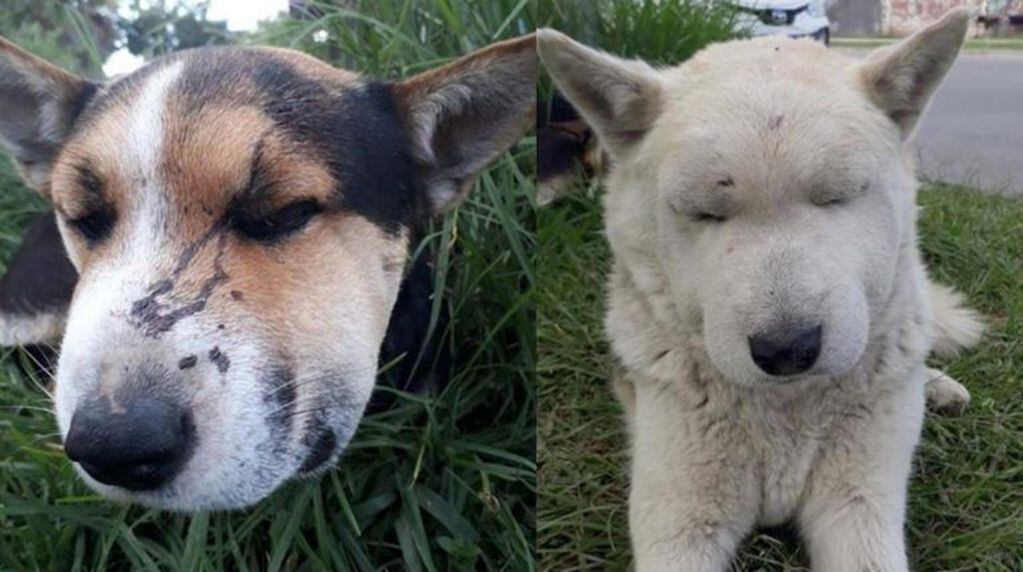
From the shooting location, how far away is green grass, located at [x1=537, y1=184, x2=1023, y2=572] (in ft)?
4.51

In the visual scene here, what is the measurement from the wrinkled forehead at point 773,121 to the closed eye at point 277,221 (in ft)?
1.44

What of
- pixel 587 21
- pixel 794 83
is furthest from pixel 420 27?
pixel 794 83

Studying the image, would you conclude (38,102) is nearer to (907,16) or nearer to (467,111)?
(467,111)

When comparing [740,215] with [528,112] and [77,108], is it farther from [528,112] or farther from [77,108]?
[77,108]

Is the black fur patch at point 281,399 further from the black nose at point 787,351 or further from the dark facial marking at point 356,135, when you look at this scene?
the black nose at point 787,351

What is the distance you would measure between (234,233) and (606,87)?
0.50m

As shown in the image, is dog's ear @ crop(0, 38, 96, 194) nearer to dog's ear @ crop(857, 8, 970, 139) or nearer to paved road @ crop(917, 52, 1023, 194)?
dog's ear @ crop(857, 8, 970, 139)

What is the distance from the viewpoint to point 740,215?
49.5 inches

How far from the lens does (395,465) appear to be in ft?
4.84

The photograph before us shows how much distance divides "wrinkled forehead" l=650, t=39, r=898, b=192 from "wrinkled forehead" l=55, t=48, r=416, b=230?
0.36 meters

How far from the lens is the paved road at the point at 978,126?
134 cm

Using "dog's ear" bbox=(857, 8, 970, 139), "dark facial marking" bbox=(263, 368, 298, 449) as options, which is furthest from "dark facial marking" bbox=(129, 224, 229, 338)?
"dog's ear" bbox=(857, 8, 970, 139)

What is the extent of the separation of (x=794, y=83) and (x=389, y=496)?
76 centimetres

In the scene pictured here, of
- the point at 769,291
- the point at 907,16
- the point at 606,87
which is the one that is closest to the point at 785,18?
the point at 907,16
